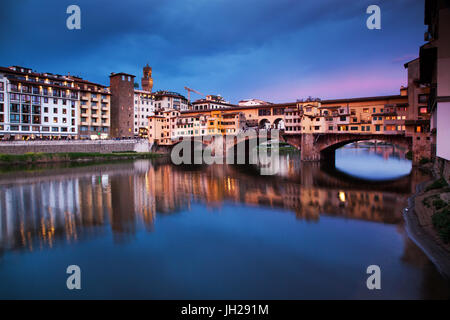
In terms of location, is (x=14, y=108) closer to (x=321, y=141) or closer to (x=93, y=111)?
(x=93, y=111)

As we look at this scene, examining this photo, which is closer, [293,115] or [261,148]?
[293,115]

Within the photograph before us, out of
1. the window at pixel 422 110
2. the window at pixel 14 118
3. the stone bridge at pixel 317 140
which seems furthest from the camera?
the window at pixel 14 118

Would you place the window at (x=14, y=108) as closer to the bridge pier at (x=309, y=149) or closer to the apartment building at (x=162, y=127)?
the apartment building at (x=162, y=127)

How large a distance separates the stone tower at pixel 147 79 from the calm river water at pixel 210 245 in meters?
93.4

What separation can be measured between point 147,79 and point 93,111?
52087 mm

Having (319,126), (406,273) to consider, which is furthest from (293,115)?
(406,273)

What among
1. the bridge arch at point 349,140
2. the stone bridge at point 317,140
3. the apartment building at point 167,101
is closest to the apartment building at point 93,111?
the apartment building at point 167,101

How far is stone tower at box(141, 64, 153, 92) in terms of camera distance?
111200mm

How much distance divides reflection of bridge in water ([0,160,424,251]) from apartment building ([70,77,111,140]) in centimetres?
3134

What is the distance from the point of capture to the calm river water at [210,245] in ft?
27.8
